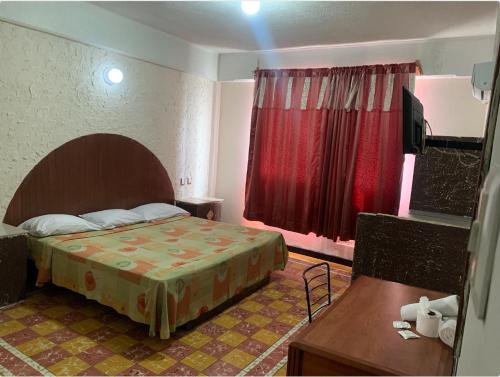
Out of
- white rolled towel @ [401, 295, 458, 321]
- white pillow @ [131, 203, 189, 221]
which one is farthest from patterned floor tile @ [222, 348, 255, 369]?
white pillow @ [131, 203, 189, 221]

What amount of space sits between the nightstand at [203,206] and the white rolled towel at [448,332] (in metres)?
3.50

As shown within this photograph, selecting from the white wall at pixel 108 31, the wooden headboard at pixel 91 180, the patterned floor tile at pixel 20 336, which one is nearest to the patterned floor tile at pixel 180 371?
the patterned floor tile at pixel 20 336

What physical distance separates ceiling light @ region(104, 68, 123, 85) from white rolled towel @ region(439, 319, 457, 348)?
3544 millimetres

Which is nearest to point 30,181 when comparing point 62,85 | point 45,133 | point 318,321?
point 45,133

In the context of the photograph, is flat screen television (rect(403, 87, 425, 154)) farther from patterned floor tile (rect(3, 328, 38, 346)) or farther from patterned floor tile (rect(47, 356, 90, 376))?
patterned floor tile (rect(3, 328, 38, 346))

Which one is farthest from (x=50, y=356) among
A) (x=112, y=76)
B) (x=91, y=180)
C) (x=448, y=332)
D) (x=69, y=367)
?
(x=112, y=76)

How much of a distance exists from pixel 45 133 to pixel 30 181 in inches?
17.4

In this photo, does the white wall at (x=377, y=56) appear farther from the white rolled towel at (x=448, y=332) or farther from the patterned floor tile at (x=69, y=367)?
the patterned floor tile at (x=69, y=367)

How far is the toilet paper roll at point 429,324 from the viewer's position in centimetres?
148

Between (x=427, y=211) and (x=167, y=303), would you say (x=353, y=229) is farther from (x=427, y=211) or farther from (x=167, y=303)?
(x=167, y=303)

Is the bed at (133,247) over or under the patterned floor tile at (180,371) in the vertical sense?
over

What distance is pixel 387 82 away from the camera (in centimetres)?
394

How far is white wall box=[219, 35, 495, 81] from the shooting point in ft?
12.0

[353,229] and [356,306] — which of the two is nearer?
[356,306]
